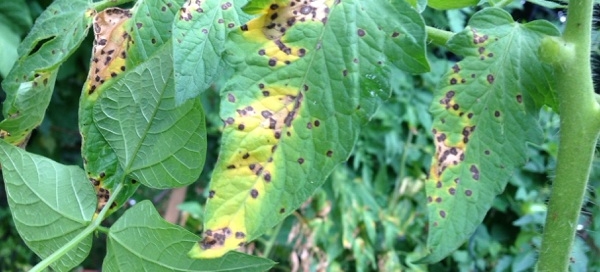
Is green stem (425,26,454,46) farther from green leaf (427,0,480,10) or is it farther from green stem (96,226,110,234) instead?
green stem (96,226,110,234)

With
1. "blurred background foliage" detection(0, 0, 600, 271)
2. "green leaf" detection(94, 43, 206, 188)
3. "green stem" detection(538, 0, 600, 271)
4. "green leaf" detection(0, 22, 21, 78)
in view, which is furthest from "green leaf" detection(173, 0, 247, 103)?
"blurred background foliage" detection(0, 0, 600, 271)

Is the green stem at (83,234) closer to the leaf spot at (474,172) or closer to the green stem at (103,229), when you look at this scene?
the green stem at (103,229)

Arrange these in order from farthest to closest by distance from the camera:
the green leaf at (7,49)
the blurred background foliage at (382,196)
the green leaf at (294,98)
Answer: the blurred background foliage at (382,196)
the green leaf at (7,49)
the green leaf at (294,98)

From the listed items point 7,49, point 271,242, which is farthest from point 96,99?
point 271,242

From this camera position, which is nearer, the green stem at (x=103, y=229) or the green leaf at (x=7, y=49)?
the green stem at (x=103, y=229)

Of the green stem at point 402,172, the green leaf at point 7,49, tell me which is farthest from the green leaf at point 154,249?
the green stem at point 402,172

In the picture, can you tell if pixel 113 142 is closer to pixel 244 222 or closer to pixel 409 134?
pixel 244 222

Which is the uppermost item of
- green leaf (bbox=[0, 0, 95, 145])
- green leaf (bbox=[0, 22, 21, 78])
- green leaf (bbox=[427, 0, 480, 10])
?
green leaf (bbox=[427, 0, 480, 10])
